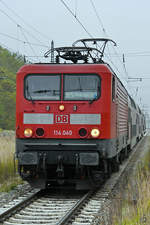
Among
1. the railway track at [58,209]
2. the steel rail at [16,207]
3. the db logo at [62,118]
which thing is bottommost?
the railway track at [58,209]

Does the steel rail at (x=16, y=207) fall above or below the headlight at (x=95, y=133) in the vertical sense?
below

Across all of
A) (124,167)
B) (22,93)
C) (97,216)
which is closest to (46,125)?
(22,93)

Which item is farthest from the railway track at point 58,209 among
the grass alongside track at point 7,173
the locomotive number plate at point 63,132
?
the locomotive number plate at point 63,132

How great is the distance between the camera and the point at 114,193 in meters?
9.85

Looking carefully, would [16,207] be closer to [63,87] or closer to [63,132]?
[63,132]

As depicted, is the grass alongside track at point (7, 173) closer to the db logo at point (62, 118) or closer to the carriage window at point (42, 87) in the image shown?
the db logo at point (62, 118)

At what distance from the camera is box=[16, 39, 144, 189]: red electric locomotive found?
9086 millimetres

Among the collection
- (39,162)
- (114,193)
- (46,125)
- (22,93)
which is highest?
(22,93)

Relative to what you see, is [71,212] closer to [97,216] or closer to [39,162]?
[97,216]

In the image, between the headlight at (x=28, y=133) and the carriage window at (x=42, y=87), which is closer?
the headlight at (x=28, y=133)

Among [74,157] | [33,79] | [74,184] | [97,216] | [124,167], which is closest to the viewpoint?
[97,216]

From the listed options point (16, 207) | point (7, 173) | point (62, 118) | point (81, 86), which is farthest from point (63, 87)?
point (7, 173)

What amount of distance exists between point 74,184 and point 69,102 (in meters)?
2.27

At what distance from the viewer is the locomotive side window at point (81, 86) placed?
938 cm
